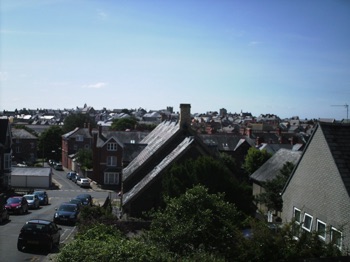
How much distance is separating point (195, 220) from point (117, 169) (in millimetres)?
47559

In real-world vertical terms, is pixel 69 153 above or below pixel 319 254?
below

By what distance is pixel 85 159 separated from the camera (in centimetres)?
6825

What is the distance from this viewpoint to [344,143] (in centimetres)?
1427

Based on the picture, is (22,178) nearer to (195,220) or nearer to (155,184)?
(155,184)

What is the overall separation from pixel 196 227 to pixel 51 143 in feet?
279

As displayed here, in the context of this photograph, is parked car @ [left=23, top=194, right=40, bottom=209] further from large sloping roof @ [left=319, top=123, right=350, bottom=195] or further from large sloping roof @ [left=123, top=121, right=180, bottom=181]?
large sloping roof @ [left=319, top=123, right=350, bottom=195]

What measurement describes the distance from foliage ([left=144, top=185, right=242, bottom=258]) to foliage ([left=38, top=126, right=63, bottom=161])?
269ft

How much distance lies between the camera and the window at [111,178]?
59.5 metres

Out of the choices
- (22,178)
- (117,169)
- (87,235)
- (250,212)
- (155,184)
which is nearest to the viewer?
(87,235)

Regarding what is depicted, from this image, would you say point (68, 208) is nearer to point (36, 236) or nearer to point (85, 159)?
point (36, 236)

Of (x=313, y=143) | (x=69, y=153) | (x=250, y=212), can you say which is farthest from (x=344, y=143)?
(x=69, y=153)

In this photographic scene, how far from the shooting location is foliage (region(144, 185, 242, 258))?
12266 millimetres

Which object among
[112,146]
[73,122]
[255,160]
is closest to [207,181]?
[255,160]

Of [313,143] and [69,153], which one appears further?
[69,153]
